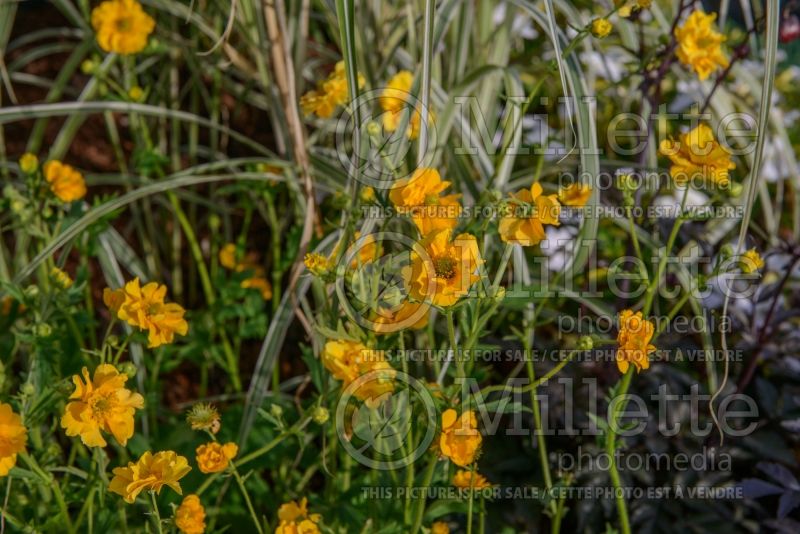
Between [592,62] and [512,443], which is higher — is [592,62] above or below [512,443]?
above

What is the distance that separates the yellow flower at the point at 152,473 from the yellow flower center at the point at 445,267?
25 cm

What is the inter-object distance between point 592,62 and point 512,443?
2.24 feet

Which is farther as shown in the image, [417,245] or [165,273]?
[165,273]

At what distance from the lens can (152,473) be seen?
0.67m

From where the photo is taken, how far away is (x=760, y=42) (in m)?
1.52

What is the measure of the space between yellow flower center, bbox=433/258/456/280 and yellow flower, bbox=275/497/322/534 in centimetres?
27

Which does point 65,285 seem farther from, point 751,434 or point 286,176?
point 751,434

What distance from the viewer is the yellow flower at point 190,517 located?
28.1 inches

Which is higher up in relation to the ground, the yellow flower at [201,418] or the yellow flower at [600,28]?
the yellow flower at [600,28]

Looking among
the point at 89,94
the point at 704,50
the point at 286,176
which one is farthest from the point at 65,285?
the point at 704,50

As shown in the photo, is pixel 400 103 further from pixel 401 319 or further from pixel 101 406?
pixel 101 406

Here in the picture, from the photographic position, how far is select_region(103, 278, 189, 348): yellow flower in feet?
2.49

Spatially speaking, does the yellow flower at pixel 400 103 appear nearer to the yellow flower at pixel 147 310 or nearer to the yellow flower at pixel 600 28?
the yellow flower at pixel 600 28

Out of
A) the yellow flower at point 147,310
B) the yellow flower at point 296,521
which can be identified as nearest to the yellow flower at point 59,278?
the yellow flower at point 147,310
